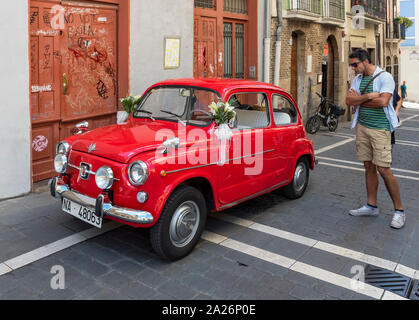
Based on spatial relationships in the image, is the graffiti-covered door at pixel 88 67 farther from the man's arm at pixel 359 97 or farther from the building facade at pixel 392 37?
the building facade at pixel 392 37

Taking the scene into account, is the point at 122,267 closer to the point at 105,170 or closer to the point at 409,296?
the point at 105,170

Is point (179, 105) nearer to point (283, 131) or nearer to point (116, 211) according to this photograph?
point (283, 131)

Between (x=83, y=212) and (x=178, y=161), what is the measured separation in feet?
3.59

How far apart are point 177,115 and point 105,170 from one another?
4.54ft

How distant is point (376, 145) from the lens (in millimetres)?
5117

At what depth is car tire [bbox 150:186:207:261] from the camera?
3910 mm

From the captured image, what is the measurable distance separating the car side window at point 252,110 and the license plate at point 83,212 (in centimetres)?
217

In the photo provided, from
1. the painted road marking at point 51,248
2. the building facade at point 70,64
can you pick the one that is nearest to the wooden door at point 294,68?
the building facade at point 70,64

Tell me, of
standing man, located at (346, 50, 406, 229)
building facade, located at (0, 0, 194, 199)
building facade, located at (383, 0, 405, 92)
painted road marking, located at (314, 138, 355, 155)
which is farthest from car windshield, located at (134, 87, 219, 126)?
building facade, located at (383, 0, 405, 92)

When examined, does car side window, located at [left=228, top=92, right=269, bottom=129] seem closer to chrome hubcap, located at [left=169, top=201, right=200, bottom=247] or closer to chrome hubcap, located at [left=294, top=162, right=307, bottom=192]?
chrome hubcap, located at [left=294, top=162, right=307, bottom=192]

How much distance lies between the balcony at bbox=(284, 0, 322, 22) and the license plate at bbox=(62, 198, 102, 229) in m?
11.0

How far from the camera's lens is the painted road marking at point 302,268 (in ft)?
12.0

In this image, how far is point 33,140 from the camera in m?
6.55
